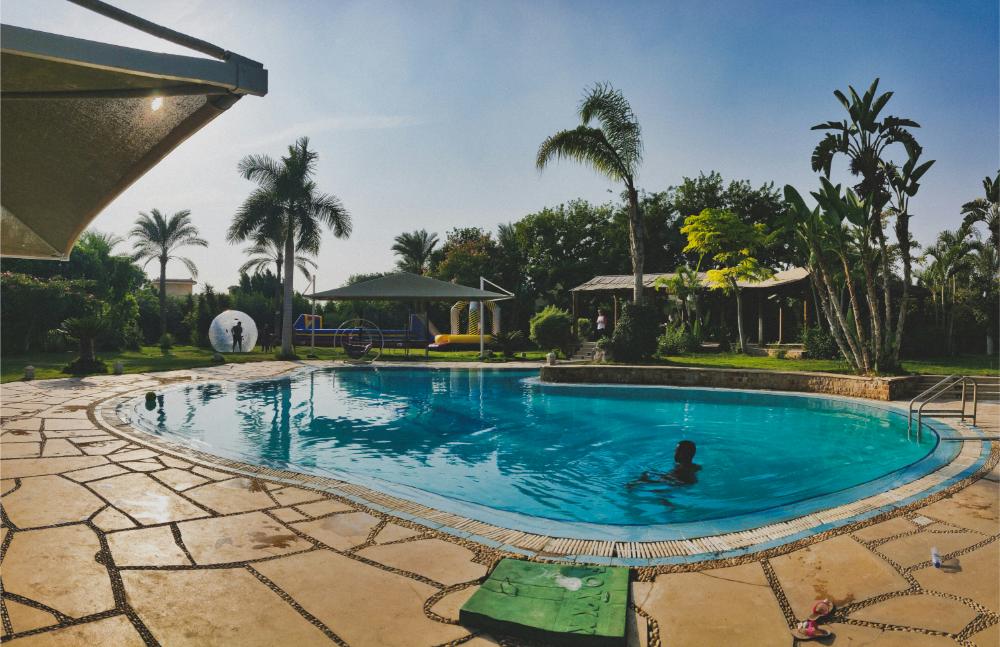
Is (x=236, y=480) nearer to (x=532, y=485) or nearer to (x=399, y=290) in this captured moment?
(x=532, y=485)

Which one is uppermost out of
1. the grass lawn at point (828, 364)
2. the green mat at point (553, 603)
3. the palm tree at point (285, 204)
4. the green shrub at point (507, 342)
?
the palm tree at point (285, 204)

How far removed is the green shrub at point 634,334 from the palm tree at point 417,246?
79.6ft

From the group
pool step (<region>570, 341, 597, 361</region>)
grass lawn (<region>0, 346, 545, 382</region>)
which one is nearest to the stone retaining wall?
pool step (<region>570, 341, 597, 361</region>)

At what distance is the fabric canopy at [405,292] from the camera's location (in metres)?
19.5

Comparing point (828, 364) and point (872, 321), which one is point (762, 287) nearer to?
point (828, 364)

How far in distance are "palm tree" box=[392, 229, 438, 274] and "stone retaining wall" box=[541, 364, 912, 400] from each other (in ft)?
81.3

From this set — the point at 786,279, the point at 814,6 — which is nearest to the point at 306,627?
the point at 814,6

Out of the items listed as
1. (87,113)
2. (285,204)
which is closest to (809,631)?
(87,113)

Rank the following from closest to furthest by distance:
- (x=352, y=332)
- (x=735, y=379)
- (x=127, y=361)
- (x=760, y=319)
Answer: (x=735, y=379) < (x=127, y=361) < (x=760, y=319) < (x=352, y=332)

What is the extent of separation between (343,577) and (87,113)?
9.58 ft

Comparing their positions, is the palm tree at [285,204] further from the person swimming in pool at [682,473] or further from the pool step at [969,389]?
the pool step at [969,389]

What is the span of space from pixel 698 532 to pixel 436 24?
7603mm

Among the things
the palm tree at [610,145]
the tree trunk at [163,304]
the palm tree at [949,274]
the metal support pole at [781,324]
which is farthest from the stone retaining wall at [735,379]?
the tree trunk at [163,304]

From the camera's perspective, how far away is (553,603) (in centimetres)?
287
